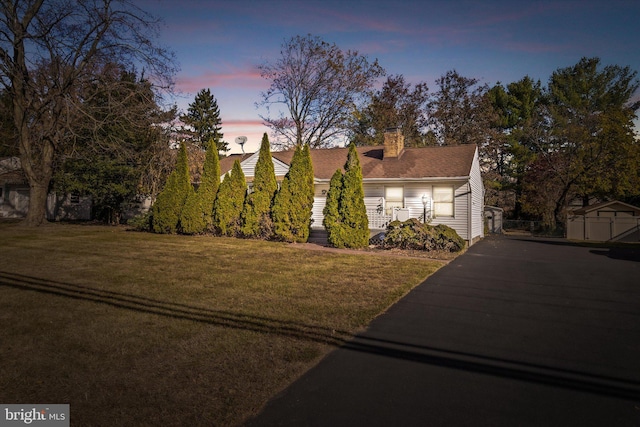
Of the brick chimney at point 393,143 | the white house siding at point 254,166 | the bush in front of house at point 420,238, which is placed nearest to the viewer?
the bush in front of house at point 420,238

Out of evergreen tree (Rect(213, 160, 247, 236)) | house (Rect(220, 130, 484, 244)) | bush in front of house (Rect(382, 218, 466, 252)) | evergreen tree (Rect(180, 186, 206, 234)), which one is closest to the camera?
bush in front of house (Rect(382, 218, 466, 252))

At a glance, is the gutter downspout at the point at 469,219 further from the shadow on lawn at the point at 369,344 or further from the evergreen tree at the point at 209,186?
the shadow on lawn at the point at 369,344

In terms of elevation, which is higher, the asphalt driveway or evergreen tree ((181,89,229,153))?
evergreen tree ((181,89,229,153))

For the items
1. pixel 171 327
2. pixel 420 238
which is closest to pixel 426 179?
pixel 420 238

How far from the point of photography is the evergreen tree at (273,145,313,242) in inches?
599

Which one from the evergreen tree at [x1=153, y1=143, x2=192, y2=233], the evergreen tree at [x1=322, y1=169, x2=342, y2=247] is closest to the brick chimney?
the evergreen tree at [x1=322, y1=169, x2=342, y2=247]

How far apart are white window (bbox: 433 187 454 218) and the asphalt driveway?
10520 millimetres

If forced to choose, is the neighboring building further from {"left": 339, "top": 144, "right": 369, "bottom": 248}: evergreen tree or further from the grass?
{"left": 339, "top": 144, "right": 369, "bottom": 248}: evergreen tree

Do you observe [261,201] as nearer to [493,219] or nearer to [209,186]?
[209,186]

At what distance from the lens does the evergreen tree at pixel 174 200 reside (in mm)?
17344

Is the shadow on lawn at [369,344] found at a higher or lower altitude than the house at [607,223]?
lower

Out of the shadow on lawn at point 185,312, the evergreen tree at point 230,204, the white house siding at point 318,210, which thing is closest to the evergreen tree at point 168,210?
the evergreen tree at point 230,204

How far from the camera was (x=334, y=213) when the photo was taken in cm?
1412

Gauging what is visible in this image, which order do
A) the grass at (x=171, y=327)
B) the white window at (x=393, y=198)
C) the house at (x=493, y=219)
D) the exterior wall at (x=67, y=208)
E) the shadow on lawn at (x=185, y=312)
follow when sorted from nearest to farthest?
the grass at (x=171, y=327) → the shadow on lawn at (x=185, y=312) → the white window at (x=393, y=198) → the house at (x=493, y=219) → the exterior wall at (x=67, y=208)
